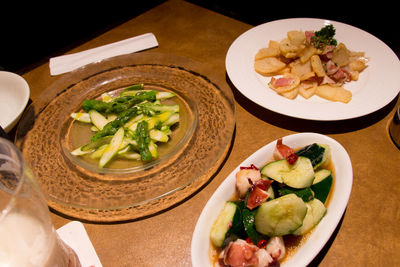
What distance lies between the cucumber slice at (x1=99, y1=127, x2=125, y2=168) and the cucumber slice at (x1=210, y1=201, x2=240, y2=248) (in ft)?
1.92

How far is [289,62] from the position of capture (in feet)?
6.05

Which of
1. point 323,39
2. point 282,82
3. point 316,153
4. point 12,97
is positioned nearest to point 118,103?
point 12,97

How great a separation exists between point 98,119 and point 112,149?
0.26m

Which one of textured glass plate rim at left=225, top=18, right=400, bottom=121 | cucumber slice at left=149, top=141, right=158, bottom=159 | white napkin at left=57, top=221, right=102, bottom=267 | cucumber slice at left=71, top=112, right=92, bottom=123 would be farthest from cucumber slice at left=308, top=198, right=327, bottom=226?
cucumber slice at left=71, top=112, right=92, bottom=123

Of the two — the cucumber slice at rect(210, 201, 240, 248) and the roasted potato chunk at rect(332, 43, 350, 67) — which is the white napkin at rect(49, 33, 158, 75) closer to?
the roasted potato chunk at rect(332, 43, 350, 67)

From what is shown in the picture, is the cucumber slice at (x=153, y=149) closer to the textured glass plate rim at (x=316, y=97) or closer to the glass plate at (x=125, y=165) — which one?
the glass plate at (x=125, y=165)

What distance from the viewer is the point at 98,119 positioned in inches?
59.6

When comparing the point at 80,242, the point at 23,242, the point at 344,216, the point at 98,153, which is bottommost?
the point at 344,216

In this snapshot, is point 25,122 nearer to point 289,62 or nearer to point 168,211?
point 168,211

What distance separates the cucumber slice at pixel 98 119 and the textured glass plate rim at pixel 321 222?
0.76 meters

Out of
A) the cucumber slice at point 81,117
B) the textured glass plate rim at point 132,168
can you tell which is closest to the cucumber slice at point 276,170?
the textured glass plate rim at point 132,168

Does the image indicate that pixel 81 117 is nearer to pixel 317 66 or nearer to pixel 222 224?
pixel 222 224

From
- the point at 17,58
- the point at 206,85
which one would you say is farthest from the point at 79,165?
the point at 17,58

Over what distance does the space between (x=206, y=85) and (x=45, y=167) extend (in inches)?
35.9
